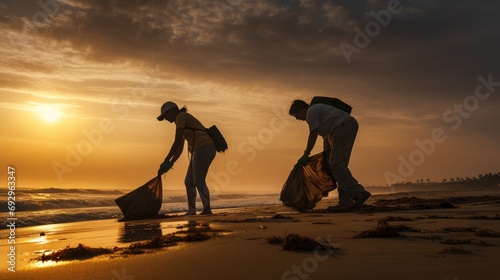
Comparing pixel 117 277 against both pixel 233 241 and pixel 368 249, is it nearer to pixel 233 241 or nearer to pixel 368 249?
pixel 233 241

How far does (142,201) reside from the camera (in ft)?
26.0

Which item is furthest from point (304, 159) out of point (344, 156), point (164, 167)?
point (164, 167)

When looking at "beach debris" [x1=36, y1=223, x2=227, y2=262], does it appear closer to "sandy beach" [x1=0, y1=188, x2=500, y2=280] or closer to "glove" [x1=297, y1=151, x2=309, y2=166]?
"sandy beach" [x1=0, y1=188, x2=500, y2=280]

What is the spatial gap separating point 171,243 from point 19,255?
1.31 m

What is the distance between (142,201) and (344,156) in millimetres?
4021

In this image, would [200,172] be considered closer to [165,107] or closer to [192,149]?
[192,149]

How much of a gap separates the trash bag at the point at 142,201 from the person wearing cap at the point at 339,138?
312cm

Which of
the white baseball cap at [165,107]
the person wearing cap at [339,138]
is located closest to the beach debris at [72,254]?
the person wearing cap at [339,138]

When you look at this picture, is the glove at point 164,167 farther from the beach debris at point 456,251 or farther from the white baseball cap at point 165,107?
the beach debris at point 456,251

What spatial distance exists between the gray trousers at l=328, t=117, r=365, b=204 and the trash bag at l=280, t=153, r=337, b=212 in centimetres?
76

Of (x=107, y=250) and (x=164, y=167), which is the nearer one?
(x=107, y=250)

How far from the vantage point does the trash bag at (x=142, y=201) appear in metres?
7.85

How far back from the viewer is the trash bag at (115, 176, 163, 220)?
7852 mm

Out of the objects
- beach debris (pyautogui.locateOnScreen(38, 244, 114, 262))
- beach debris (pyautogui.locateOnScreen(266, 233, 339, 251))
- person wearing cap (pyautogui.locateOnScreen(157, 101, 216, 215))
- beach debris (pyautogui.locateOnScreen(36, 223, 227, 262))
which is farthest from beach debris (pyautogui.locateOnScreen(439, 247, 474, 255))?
person wearing cap (pyautogui.locateOnScreen(157, 101, 216, 215))
